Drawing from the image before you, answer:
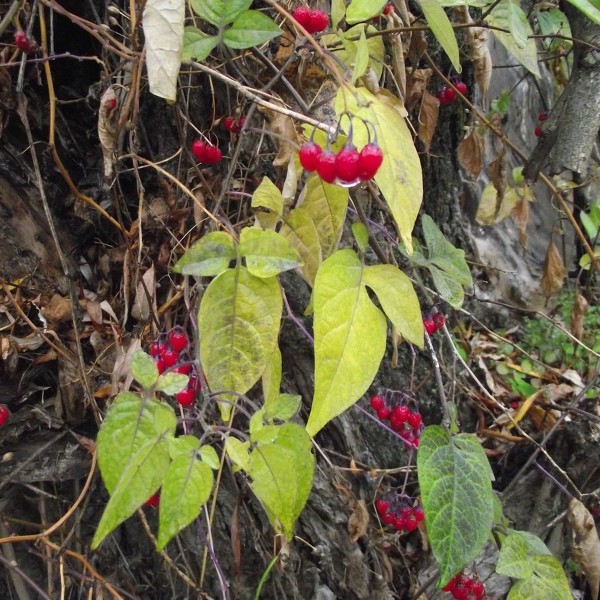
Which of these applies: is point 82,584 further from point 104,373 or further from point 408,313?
point 408,313

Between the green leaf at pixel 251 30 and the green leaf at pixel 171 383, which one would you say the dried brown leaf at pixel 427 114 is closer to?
the green leaf at pixel 251 30

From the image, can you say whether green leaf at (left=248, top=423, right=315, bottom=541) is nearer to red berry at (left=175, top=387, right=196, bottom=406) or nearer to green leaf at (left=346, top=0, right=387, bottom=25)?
red berry at (left=175, top=387, right=196, bottom=406)

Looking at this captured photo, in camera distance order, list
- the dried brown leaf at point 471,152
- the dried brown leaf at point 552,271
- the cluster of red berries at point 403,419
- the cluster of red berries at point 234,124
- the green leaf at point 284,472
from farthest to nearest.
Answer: the dried brown leaf at point 552,271, the dried brown leaf at point 471,152, the cluster of red berries at point 403,419, the cluster of red berries at point 234,124, the green leaf at point 284,472

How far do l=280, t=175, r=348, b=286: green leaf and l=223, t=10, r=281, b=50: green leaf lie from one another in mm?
193

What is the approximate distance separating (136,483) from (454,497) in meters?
0.46

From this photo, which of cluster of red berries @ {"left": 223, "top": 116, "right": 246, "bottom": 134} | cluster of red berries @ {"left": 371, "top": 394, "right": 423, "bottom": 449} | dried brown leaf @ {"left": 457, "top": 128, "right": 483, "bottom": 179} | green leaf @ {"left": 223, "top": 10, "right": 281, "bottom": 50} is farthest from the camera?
dried brown leaf @ {"left": 457, "top": 128, "right": 483, "bottom": 179}

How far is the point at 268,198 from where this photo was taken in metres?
0.82

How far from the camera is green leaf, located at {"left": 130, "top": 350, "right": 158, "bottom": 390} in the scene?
0.67 metres

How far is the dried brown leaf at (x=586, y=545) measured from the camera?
1.23m

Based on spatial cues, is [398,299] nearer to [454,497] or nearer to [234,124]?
[454,497]

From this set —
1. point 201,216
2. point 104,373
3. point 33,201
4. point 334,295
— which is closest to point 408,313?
point 334,295

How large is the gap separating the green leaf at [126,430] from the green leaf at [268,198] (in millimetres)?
312

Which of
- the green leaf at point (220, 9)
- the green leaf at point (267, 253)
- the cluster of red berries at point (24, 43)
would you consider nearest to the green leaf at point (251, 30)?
the green leaf at point (220, 9)

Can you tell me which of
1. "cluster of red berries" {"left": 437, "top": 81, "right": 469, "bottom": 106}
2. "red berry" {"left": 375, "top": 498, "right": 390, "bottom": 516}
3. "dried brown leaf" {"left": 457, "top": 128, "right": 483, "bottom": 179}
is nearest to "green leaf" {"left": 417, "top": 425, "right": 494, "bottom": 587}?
"red berry" {"left": 375, "top": 498, "right": 390, "bottom": 516}
